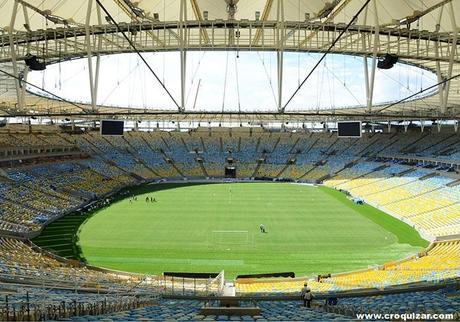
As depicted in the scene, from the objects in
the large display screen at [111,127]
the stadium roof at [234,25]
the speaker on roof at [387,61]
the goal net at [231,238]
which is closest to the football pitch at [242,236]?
the goal net at [231,238]

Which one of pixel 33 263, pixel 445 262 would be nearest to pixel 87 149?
pixel 33 263

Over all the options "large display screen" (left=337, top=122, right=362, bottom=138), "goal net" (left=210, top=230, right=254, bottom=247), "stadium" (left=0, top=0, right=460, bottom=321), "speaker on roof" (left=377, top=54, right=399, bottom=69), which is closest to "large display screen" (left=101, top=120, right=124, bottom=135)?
"stadium" (left=0, top=0, right=460, bottom=321)

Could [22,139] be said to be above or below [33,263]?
above

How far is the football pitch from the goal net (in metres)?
0.06

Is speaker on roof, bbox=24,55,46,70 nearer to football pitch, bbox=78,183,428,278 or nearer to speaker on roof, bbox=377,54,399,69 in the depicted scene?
football pitch, bbox=78,183,428,278

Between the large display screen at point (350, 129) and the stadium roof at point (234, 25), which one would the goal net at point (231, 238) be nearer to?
the stadium roof at point (234, 25)

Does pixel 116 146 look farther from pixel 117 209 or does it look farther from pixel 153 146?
pixel 117 209

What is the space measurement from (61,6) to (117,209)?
63.0 feet

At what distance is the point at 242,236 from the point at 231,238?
0.79m

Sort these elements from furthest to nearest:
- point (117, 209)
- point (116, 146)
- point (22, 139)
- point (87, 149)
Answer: point (116, 146)
point (87, 149)
point (22, 139)
point (117, 209)

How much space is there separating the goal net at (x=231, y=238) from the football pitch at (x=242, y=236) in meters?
0.06

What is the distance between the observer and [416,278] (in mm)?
17266

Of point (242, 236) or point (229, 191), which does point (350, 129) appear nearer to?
point (242, 236)

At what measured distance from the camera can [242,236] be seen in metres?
27.7
